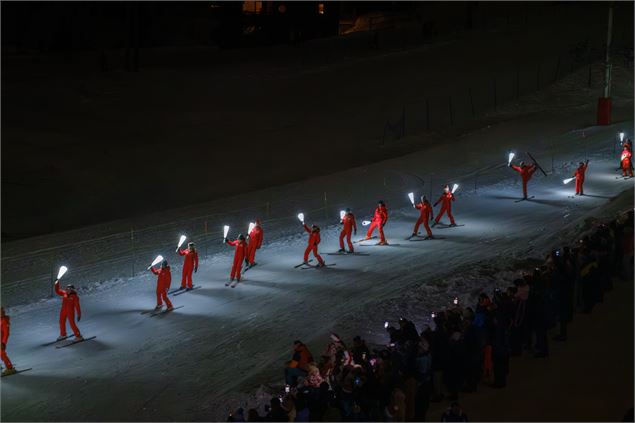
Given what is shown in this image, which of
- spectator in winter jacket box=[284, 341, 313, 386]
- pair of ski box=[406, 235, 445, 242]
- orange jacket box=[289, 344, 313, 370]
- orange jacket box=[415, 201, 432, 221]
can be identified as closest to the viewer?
spectator in winter jacket box=[284, 341, 313, 386]

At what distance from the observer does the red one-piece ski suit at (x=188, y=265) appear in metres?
18.9

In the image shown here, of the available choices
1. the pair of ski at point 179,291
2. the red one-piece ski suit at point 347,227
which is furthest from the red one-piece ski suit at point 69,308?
the red one-piece ski suit at point 347,227

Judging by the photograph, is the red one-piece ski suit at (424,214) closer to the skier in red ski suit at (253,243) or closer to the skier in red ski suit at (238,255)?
the skier in red ski suit at (253,243)

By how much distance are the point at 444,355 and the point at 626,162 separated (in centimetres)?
1844

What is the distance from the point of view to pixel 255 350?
15.6 meters

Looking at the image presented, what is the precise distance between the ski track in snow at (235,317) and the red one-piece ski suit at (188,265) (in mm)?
343

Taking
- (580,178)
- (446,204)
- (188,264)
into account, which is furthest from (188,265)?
(580,178)

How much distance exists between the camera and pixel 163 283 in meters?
17.6

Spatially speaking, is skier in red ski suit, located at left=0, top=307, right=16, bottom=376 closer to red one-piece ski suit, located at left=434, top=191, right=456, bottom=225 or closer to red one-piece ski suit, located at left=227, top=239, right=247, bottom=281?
red one-piece ski suit, located at left=227, top=239, right=247, bottom=281

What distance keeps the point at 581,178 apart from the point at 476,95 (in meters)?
17.7

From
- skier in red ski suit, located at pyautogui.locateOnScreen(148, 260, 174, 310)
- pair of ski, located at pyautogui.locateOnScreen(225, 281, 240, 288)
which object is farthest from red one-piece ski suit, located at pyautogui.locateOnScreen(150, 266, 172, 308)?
pair of ski, located at pyautogui.locateOnScreen(225, 281, 240, 288)

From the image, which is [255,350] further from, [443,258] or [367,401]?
[443,258]

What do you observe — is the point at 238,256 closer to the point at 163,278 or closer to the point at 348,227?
the point at 163,278

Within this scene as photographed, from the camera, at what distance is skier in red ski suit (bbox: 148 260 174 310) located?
57.4 ft
